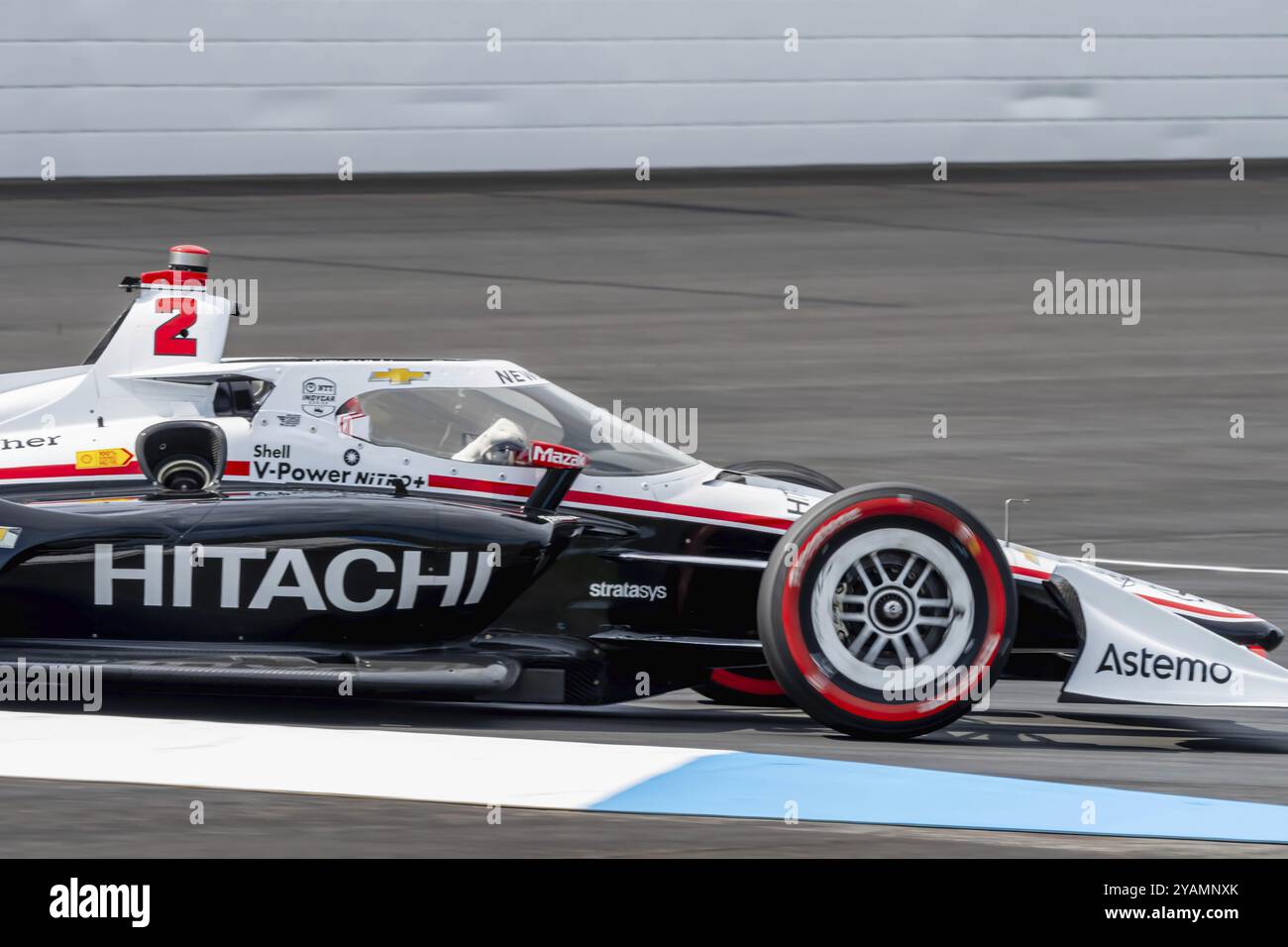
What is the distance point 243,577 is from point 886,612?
6.76 ft

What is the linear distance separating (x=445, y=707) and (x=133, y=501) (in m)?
1.27

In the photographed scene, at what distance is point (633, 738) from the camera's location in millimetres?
6227

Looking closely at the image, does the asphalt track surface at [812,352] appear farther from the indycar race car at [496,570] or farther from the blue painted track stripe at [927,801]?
the indycar race car at [496,570]

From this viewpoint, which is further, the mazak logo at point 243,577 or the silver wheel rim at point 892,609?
the mazak logo at point 243,577

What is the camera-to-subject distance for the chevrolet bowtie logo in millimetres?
6660

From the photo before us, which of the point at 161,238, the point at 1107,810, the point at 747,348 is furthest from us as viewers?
the point at 161,238

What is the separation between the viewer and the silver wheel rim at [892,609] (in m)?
6.08

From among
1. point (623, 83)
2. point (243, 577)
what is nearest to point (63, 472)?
point (243, 577)

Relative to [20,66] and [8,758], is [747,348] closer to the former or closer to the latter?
[20,66]

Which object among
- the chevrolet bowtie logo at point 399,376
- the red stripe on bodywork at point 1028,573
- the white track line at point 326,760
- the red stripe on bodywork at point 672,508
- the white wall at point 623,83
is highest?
the white wall at point 623,83

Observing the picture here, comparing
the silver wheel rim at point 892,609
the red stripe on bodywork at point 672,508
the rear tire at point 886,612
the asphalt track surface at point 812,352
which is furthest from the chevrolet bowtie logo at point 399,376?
the silver wheel rim at point 892,609

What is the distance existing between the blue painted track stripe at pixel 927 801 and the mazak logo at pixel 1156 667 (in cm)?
73

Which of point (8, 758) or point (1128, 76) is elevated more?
point (1128, 76)

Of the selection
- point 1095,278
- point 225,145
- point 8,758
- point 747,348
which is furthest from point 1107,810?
point 225,145
